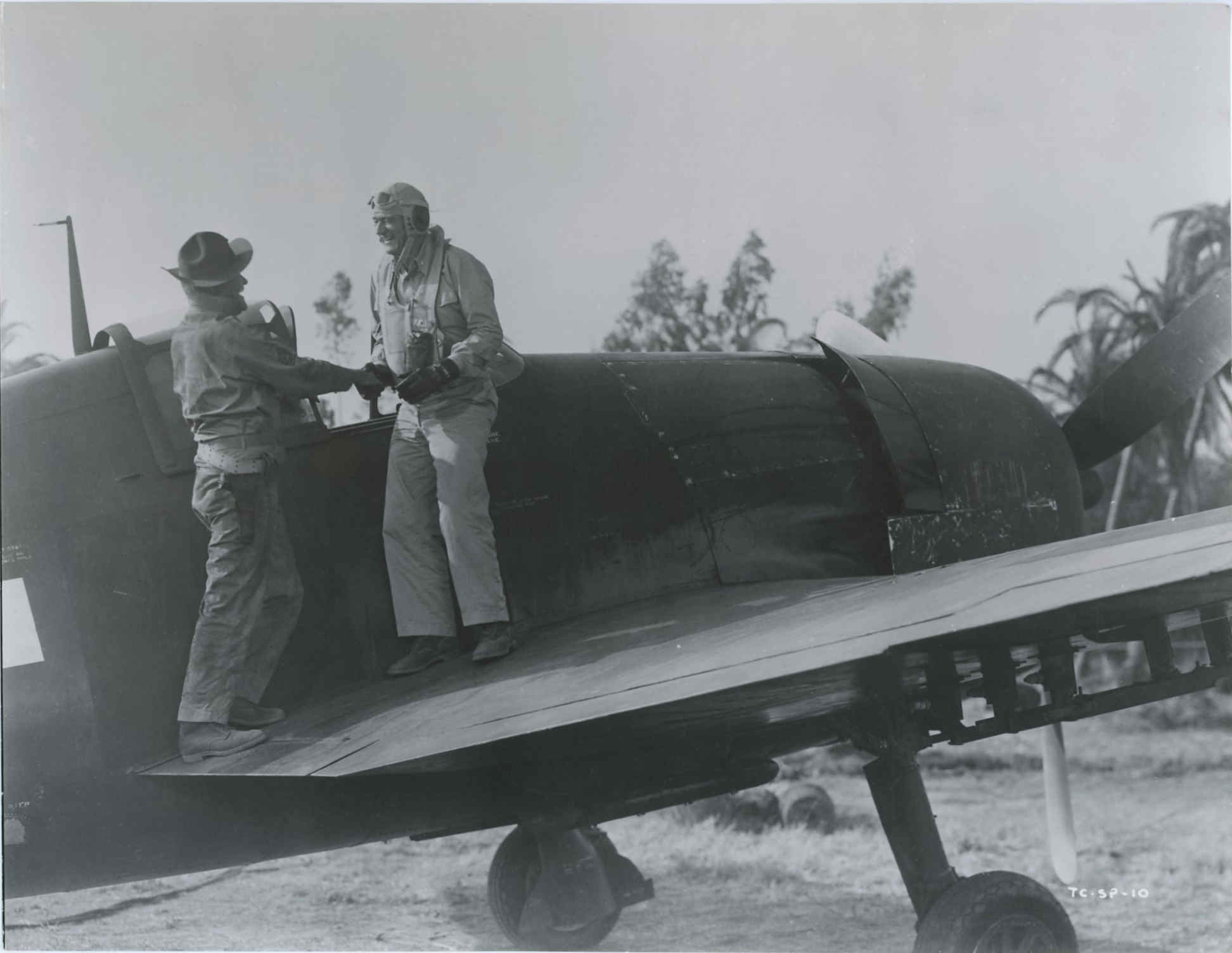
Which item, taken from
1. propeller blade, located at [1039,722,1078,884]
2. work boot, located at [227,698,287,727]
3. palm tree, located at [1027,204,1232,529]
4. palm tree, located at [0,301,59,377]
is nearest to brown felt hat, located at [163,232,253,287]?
palm tree, located at [0,301,59,377]

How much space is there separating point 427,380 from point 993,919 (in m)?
2.78

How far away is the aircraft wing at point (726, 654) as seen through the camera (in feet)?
10.6

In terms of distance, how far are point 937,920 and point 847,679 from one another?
1408mm

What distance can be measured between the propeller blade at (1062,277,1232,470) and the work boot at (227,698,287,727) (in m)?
3.89

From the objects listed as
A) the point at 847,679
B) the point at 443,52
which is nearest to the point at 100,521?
the point at 847,679

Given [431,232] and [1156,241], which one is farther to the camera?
[1156,241]

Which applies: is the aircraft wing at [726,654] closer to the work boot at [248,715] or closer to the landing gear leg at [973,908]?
the work boot at [248,715]

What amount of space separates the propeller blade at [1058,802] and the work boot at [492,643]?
3982 mm

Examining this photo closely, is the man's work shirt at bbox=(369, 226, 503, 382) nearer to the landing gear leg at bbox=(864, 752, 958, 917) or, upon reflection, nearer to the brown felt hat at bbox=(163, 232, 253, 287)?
the brown felt hat at bbox=(163, 232, 253, 287)

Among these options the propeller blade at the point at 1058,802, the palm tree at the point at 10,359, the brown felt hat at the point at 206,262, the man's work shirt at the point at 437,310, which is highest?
the palm tree at the point at 10,359

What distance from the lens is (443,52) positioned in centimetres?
731

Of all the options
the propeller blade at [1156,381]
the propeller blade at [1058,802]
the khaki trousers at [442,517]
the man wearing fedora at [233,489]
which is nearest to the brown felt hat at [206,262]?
the man wearing fedora at [233,489]

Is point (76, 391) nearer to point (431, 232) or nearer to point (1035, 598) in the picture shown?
point (431, 232)

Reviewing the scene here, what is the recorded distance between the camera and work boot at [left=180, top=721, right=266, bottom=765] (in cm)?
413
